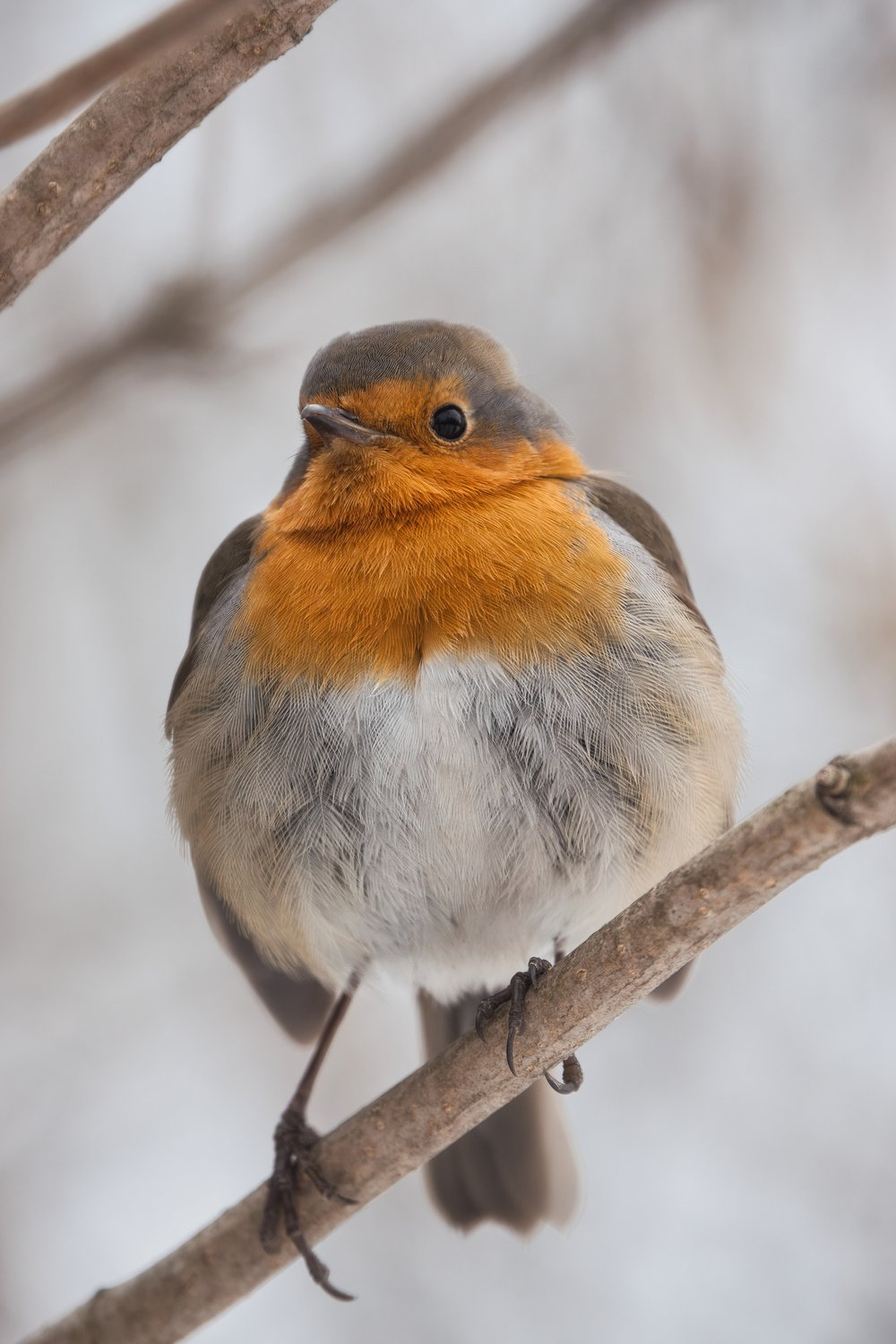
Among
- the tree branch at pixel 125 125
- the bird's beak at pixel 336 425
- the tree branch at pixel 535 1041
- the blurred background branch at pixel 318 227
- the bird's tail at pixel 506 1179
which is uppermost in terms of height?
the blurred background branch at pixel 318 227

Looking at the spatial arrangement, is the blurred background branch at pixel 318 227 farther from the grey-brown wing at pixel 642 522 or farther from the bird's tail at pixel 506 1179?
the bird's tail at pixel 506 1179

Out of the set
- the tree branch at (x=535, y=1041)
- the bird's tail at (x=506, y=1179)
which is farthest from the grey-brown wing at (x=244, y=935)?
the tree branch at (x=535, y=1041)

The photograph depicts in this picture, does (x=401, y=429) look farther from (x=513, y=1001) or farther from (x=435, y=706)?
(x=513, y=1001)

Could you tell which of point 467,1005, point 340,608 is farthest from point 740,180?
point 467,1005

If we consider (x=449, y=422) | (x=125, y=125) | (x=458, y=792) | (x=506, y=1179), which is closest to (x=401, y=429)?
(x=449, y=422)

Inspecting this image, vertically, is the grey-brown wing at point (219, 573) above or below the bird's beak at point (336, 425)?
below

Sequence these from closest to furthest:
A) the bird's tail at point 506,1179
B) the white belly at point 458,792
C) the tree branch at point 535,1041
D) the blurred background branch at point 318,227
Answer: the tree branch at point 535,1041, the white belly at point 458,792, the blurred background branch at point 318,227, the bird's tail at point 506,1179
